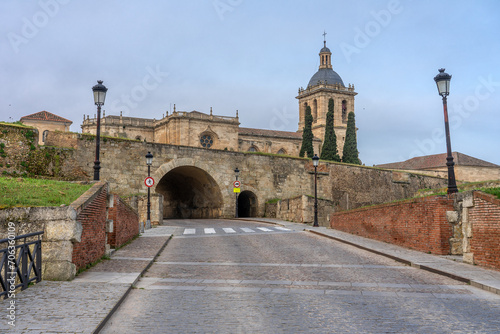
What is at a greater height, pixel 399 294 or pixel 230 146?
pixel 230 146

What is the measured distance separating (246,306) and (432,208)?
788 centimetres

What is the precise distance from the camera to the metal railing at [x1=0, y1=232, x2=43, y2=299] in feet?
21.0

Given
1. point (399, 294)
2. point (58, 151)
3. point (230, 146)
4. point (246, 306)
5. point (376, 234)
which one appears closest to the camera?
point (246, 306)

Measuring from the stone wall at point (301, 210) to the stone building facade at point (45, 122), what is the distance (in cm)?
3973

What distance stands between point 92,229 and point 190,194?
3293cm

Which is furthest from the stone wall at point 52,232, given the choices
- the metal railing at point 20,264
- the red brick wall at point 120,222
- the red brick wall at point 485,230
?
the red brick wall at point 485,230

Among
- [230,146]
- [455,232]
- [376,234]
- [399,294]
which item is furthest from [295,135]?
[399,294]

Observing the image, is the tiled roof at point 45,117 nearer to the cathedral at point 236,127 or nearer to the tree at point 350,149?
the cathedral at point 236,127

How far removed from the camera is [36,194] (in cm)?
1013

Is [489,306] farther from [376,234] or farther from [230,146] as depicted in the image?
[230,146]

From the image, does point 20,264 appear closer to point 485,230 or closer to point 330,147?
point 485,230

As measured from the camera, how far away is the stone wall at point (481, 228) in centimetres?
994

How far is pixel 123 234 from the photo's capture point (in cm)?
1403

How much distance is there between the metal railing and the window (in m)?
51.1
